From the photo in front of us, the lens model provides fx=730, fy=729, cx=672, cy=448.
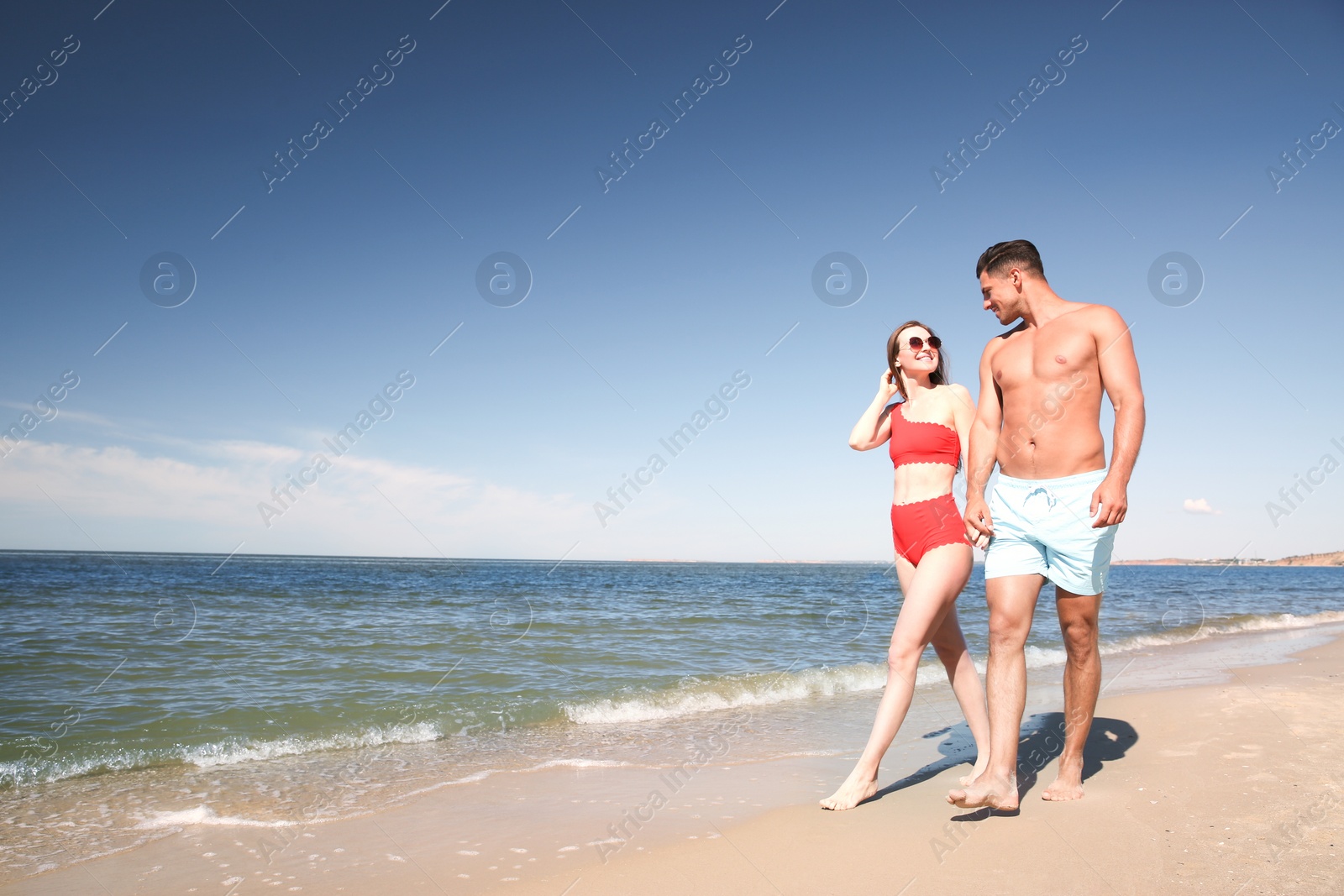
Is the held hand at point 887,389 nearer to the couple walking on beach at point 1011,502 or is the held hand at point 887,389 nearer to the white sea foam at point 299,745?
the couple walking on beach at point 1011,502

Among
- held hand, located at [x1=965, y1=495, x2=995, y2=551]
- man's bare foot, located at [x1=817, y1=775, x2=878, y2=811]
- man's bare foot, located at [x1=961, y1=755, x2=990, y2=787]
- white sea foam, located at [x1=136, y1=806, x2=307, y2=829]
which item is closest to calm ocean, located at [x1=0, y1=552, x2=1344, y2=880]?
white sea foam, located at [x1=136, y1=806, x2=307, y2=829]

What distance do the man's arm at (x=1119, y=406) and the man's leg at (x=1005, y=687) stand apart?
0.42m

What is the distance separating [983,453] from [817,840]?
1729mm

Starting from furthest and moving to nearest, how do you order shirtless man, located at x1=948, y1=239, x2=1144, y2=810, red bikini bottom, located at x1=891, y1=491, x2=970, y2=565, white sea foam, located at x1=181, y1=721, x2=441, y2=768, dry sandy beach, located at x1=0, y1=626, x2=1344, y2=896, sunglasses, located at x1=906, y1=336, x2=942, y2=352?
white sea foam, located at x1=181, y1=721, x2=441, y2=768 < sunglasses, located at x1=906, y1=336, x2=942, y2=352 < red bikini bottom, located at x1=891, y1=491, x2=970, y2=565 < shirtless man, located at x1=948, y1=239, x2=1144, y2=810 < dry sandy beach, located at x1=0, y1=626, x2=1344, y2=896

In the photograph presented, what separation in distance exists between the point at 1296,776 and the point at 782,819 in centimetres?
236

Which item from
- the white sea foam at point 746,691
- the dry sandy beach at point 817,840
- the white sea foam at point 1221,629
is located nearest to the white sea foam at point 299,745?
the white sea foam at point 746,691

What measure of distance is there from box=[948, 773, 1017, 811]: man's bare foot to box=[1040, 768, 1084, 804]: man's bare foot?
0.35 m

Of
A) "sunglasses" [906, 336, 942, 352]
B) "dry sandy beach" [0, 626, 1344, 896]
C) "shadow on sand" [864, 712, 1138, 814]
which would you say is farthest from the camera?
"shadow on sand" [864, 712, 1138, 814]

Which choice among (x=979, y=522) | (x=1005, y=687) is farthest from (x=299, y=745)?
(x=979, y=522)

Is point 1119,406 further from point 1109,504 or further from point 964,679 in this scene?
point 964,679

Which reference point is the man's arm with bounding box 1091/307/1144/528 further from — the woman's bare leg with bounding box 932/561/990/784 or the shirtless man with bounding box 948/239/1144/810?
the woman's bare leg with bounding box 932/561/990/784

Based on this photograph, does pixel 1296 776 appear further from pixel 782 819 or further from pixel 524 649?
pixel 524 649

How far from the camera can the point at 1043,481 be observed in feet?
9.77

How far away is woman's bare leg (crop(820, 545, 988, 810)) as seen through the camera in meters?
3.05
